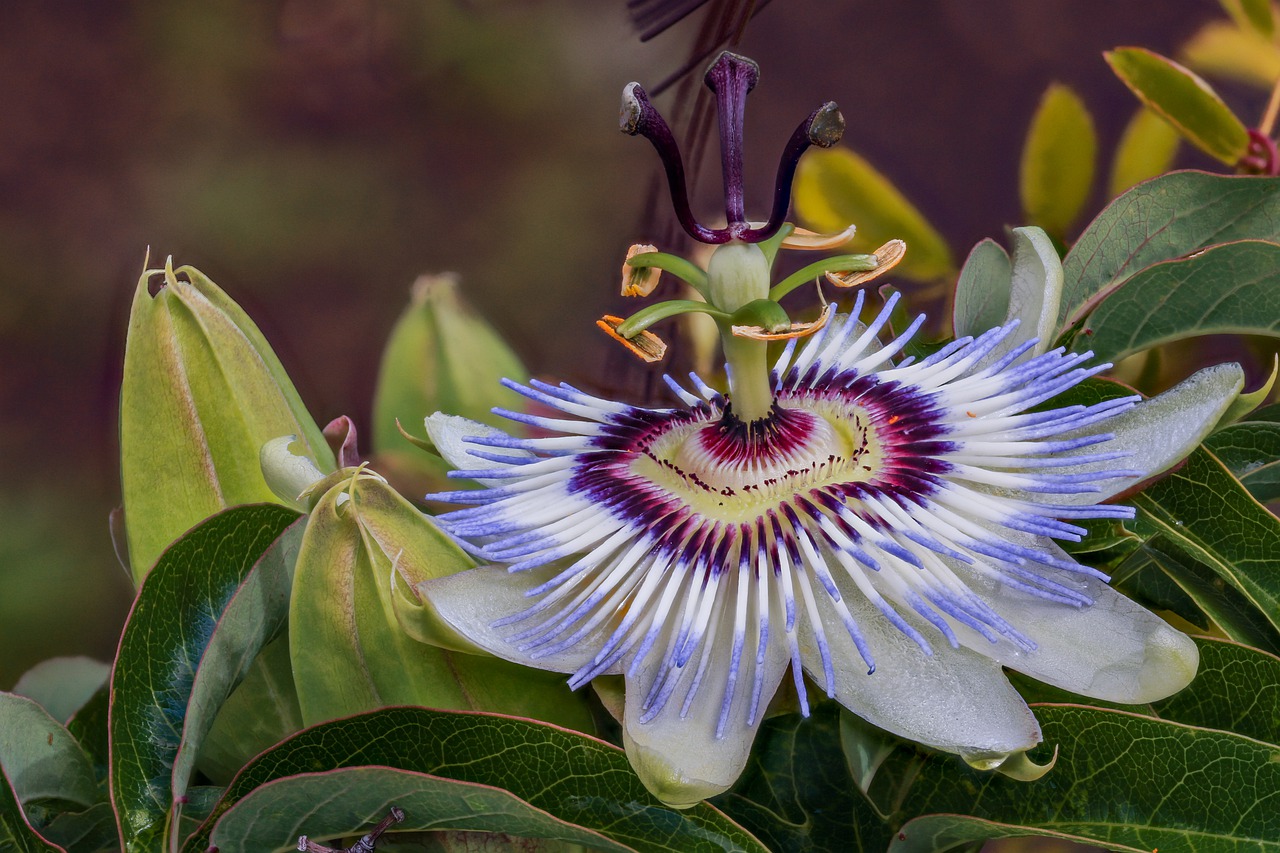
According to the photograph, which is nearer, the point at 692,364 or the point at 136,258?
the point at 692,364

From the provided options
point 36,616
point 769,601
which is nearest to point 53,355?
point 36,616

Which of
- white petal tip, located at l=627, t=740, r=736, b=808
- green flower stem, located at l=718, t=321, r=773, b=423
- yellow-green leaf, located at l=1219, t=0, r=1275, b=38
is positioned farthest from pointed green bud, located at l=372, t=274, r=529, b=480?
yellow-green leaf, located at l=1219, t=0, r=1275, b=38

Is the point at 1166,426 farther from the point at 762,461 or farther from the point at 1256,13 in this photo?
the point at 1256,13

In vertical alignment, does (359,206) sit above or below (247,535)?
above

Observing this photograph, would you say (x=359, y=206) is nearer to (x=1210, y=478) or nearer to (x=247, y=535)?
(x=247, y=535)

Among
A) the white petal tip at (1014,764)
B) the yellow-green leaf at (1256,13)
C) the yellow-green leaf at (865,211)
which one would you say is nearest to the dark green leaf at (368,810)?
the white petal tip at (1014,764)

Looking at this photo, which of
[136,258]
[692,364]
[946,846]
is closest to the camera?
[946,846]

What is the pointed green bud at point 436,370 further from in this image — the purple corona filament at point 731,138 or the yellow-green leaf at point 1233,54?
the yellow-green leaf at point 1233,54
